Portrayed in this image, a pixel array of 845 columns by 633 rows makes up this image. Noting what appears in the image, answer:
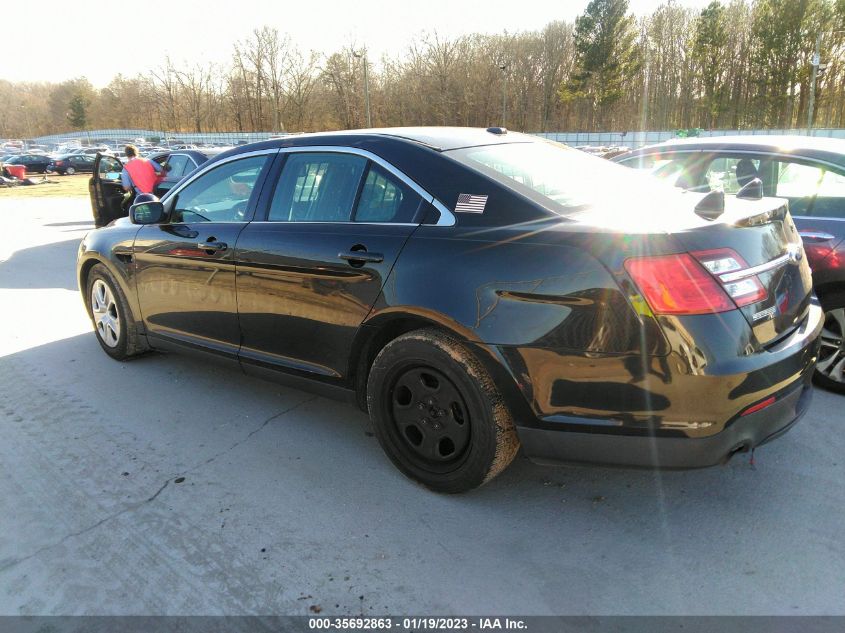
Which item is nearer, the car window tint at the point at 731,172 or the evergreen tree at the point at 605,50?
the car window tint at the point at 731,172

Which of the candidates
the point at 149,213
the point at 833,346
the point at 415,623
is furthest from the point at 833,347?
the point at 149,213

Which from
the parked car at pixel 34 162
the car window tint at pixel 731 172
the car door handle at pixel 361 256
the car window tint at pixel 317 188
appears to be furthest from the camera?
the parked car at pixel 34 162

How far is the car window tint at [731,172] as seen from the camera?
438 cm

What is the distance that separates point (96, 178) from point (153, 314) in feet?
24.6

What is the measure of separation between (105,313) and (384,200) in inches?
119

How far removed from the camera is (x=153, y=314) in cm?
429

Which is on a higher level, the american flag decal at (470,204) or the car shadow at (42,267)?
the american flag decal at (470,204)

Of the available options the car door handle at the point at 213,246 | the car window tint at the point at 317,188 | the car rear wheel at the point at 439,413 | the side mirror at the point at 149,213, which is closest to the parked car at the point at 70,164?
the side mirror at the point at 149,213

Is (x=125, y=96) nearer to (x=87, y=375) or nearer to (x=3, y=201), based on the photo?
(x=3, y=201)

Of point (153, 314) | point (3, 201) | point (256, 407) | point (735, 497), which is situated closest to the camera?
point (735, 497)

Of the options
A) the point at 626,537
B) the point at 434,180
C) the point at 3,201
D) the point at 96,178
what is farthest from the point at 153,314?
the point at 3,201

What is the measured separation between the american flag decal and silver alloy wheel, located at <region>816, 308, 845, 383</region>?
265 centimetres

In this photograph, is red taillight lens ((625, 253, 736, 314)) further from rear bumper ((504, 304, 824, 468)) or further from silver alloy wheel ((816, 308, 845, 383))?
silver alloy wheel ((816, 308, 845, 383))

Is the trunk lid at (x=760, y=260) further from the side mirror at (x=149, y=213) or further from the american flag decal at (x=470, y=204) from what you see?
the side mirror at (x=149, y=213)
